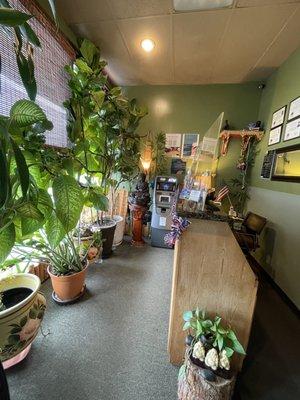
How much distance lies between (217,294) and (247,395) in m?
0.65

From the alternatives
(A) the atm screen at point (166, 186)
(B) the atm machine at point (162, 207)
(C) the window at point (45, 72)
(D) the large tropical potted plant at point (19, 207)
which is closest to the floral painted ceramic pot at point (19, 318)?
(D) the large tropical potted plant at point (19, 207)

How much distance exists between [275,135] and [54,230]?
2928 millimetres

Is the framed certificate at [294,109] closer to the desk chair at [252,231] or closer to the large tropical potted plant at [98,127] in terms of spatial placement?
the desk chair at [252,231]

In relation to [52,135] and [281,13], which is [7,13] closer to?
[52,135]

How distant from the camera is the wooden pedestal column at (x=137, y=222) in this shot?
3.17 m

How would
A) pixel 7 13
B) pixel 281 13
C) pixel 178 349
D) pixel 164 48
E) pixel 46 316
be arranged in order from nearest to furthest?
pixel 7 13
pixel 178 349
pixel 46 316
pixel 281 13
pixel 164 48

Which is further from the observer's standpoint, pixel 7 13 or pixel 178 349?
pixel 178 349

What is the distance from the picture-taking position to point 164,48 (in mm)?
2314

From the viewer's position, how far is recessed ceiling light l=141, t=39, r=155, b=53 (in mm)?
2213

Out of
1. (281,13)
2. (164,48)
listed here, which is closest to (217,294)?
(281,13)

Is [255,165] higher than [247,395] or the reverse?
higher

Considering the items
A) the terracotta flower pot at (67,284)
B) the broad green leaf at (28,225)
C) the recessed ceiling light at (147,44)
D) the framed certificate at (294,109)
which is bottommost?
the terracotta flower pot at (67,284)

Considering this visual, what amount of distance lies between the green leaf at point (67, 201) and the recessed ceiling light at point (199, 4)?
1893 mm

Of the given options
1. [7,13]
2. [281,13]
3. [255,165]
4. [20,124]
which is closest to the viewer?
[7,13]
